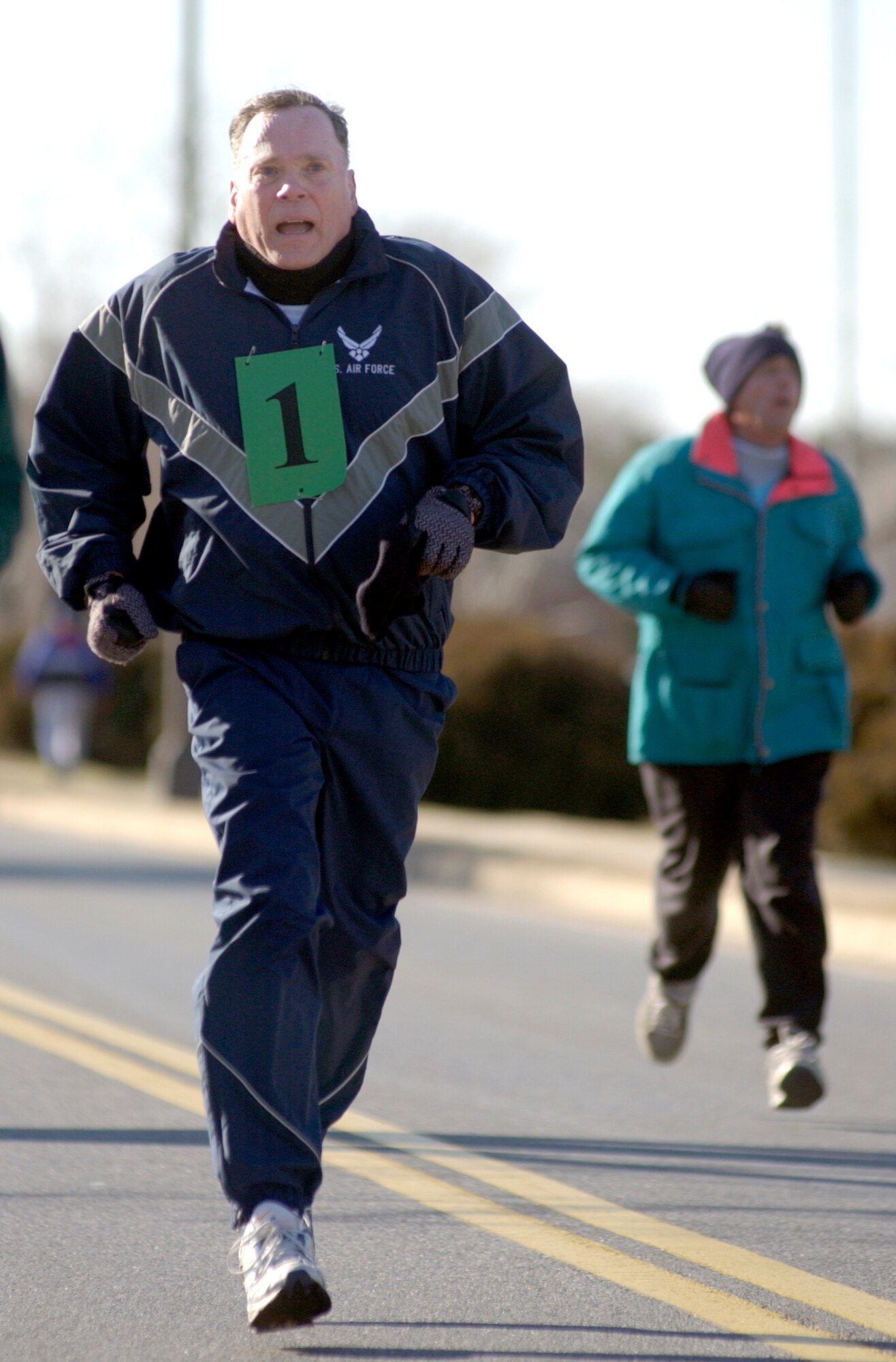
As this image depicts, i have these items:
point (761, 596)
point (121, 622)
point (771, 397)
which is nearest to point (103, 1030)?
point (761, 596)

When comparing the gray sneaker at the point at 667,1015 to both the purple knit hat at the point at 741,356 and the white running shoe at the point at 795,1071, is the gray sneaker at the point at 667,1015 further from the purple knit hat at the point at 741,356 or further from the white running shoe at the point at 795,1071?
the purple knit hat at the point at 741,356

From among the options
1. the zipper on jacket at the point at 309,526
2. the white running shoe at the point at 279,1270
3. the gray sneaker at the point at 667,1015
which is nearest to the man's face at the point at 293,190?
the zipper on jacket at the point at 309,526

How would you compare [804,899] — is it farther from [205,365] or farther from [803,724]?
[205,365]

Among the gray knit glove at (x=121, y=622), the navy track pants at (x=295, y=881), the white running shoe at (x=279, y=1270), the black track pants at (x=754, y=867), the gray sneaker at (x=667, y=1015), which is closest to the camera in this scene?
→ the white running shoe at (x=279, y=1270)

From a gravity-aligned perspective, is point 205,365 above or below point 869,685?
above

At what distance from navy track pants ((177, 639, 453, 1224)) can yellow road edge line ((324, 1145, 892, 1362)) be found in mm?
591

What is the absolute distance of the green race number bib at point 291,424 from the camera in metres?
3.76

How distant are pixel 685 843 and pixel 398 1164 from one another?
4.70ft

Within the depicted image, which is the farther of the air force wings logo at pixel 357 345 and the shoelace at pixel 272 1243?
the air force wings logo at pixel 357 345

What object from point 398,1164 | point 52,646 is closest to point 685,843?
point 398,1164

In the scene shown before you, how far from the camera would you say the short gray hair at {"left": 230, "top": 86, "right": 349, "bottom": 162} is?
3895 millimetres

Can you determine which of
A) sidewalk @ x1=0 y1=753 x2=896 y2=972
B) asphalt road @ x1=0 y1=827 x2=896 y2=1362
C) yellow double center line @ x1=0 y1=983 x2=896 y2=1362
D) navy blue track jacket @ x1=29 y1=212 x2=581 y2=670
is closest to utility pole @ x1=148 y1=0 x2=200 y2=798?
sidewalk @ x1=0 y1=753 x2=896 y2=972

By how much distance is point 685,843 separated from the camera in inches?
238

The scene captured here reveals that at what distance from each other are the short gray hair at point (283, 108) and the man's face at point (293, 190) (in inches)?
0.7
